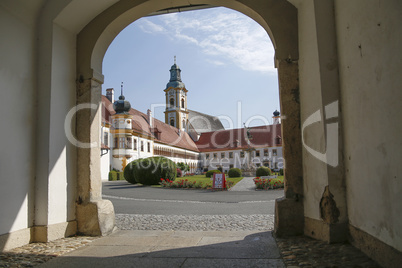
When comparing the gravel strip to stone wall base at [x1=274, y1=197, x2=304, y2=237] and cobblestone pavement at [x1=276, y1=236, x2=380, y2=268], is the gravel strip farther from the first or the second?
cobblestone pavement at [x1=276, y1=236, x2=380, y2=268]

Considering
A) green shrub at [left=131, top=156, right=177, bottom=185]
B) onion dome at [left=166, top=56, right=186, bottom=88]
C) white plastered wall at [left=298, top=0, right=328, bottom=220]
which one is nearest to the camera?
white plastered wall at [left=298, top=0, right=328, bottom=220]

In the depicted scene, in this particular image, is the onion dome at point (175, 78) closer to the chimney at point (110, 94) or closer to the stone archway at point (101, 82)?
the chimney at point (110, 94)

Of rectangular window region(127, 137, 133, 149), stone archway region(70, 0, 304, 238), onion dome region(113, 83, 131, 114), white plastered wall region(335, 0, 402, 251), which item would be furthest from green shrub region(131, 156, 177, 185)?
white plastered wall region(335, 0, 402, 251)

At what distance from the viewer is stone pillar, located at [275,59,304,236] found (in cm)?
450

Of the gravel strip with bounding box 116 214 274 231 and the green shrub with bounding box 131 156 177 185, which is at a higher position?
the green shrub with bounding box 131 156 177 185

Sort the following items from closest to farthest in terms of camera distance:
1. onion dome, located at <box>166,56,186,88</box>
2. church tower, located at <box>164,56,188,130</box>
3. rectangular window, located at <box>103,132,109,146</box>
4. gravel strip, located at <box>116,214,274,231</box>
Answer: gravel strip, located at <box>116,214,274,231</box> → rectangular window, located at <box>103,132,109,146</box> → church tower, located at <box>164,56,188,130</box> → onion dome, located at <box>166,56,186,88</box>

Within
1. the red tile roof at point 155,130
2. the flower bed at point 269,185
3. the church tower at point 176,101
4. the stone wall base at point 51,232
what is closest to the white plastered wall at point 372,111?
the stone wall base at point 51,232

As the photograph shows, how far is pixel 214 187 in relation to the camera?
57.1ft

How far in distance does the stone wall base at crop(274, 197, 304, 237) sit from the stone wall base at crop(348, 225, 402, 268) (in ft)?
2.81

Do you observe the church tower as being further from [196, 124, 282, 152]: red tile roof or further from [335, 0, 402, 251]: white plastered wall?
[335, 0, 402, 251]: white plastered wall

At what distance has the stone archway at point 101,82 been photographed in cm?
456

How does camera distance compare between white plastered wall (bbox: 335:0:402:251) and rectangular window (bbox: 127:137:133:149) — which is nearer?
white plastered wall (bbox: 335:0:402:251)

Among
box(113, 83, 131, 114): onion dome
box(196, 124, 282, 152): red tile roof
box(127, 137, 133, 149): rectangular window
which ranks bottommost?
box(127, 137, 133, 149): rectangular window

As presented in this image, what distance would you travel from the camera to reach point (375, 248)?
299 cm
